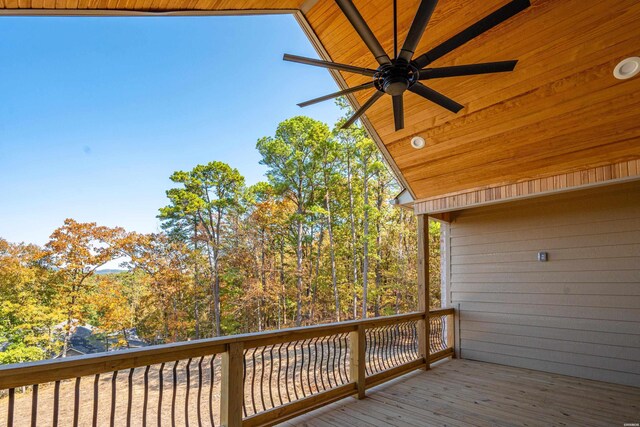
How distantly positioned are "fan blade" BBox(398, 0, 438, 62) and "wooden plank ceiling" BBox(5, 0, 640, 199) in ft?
3.59

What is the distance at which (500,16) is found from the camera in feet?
5.68

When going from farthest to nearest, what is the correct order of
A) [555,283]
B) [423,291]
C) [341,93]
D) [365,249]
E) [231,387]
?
[365,249] → [423,291] → [555,283] → [231,387] → [341,93]

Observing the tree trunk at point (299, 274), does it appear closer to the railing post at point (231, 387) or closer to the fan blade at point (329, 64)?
the railing post at point (231, 387)

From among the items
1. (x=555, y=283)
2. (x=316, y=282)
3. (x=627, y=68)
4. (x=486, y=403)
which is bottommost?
(x=316, y=282)

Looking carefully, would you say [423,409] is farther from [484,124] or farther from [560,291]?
[484,124]

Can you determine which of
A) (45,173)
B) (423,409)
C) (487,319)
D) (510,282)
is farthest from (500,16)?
(45,173)

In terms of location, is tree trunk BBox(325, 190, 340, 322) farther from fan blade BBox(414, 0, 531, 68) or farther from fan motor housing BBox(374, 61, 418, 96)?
fan blade BBox(414, 0, 531, 68)

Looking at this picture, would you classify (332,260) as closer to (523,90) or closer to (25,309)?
(25,309)

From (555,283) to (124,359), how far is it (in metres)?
4.89

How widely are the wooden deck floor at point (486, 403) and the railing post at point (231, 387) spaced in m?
0.61

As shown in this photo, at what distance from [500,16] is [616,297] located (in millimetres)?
3959

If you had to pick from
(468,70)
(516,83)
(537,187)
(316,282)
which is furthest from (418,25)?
(316,282)

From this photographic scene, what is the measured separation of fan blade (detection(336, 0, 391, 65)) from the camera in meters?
1.73

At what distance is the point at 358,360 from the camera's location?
3.60 m
